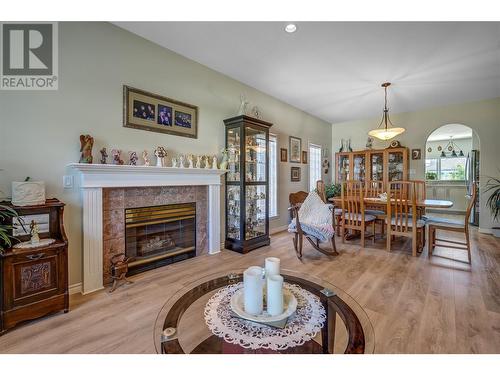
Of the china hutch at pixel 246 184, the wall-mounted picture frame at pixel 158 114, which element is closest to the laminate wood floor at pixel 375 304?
the china hutch at pixel 246 184

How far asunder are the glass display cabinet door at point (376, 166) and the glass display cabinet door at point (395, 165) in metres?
0.18

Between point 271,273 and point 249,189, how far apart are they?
2.36 meters

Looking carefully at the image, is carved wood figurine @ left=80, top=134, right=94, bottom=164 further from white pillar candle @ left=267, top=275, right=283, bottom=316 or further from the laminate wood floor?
white pillar candle @ left=267, top=275, right=283, bottom=316

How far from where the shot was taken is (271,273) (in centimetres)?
137

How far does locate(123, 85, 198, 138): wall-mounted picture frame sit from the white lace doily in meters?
2.21

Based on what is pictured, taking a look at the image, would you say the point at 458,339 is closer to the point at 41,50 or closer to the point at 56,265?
the point at 56,265

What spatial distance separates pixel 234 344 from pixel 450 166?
9483 millimetres

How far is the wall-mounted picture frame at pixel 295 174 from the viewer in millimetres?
5103

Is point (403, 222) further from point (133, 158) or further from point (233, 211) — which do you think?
point (133, 158)

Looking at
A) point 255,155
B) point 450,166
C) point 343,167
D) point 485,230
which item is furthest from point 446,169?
point 255,155

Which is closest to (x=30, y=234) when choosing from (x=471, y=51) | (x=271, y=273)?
(x=271, y=273)

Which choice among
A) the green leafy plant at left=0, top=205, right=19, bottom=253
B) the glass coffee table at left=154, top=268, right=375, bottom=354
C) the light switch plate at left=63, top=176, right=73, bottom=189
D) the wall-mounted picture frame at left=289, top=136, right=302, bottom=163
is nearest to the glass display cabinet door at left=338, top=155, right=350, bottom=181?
the wall-mounted picture frame at left=289, top=136, right=302, bottom=163

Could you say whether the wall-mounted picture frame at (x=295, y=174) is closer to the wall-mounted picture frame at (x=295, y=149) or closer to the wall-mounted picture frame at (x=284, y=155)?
the wall-mounted picture frame at (x=295, y=149)
